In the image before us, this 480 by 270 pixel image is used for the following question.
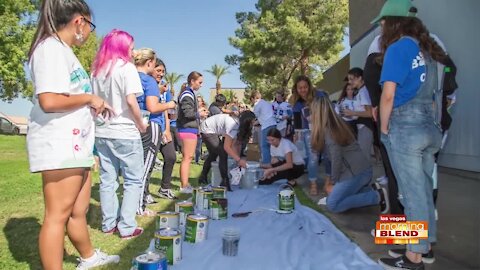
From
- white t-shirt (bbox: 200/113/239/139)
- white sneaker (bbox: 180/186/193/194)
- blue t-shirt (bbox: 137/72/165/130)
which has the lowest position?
white sneaker (bbox: 180/186/193/194)

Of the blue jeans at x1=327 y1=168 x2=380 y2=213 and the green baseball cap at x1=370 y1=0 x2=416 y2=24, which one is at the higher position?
the green baseball cap at x1=370 y1=0 x2=416 y2=24

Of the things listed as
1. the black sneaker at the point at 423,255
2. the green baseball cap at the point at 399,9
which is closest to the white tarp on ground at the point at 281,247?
the black sneaker at the point at 423,255

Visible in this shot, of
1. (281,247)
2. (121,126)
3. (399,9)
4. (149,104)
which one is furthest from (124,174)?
(399,9)

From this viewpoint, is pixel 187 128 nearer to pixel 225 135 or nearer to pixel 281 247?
pixel 225 135

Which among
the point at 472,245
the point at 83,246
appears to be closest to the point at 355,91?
the point at 472,245

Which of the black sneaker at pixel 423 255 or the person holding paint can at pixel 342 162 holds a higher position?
the person holding paint can at pixel 342 162

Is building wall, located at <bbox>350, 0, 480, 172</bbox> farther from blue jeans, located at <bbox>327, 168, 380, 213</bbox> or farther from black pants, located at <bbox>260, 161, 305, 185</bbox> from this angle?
blue jeans, located at <bbox>327, 168, 380, 213</bbox>

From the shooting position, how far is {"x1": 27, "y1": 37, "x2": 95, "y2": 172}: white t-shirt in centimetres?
203

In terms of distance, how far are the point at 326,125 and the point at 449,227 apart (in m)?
1.65

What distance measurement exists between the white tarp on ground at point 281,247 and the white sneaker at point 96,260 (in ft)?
1.68

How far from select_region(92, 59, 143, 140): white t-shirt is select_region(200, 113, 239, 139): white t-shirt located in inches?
88.9

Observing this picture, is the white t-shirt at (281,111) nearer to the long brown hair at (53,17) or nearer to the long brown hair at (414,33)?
the long brown hair at (414,33)

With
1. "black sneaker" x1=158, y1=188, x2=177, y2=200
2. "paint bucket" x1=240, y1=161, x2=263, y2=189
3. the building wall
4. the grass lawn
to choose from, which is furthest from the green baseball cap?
the building wall

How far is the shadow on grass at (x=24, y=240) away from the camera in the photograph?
2.90m
